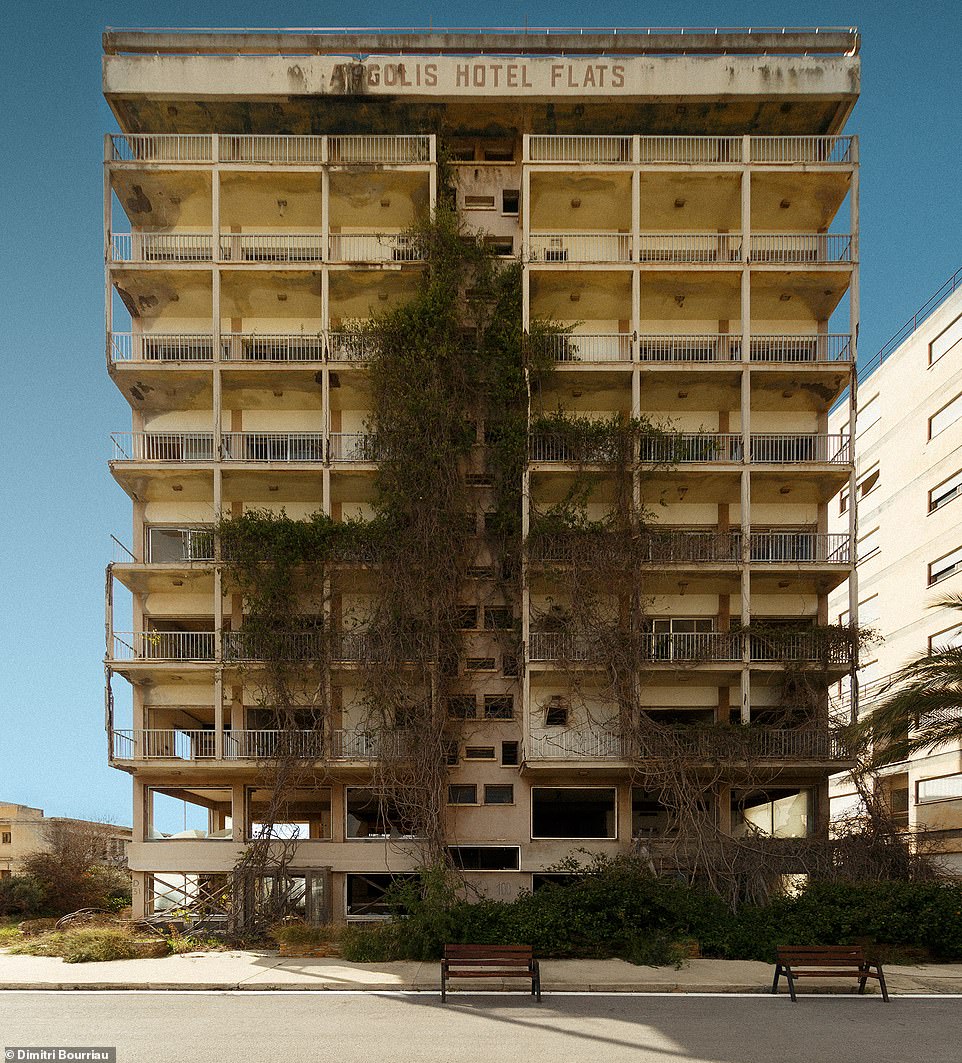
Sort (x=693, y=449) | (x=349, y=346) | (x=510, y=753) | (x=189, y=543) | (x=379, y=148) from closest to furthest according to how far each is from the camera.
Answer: (x=510, y=753) → (x=693, y=449) → (x=189, y=543) → (x=349, y=346) → (x=379, y=148)

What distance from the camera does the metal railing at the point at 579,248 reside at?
29.7m

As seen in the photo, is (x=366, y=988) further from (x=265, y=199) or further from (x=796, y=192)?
(x=796, y=192)

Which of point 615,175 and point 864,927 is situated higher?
point 615,175

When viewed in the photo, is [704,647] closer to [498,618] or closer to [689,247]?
[498,618]

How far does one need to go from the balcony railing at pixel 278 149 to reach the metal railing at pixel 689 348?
907cm

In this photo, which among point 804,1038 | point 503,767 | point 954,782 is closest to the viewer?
point 804,1038

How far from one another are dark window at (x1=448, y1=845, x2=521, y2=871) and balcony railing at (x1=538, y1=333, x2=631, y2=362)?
1474cm

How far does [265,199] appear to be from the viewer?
3002cm

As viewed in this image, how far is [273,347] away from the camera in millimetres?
29844

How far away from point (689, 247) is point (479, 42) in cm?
934

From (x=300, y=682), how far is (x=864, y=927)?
16.0m

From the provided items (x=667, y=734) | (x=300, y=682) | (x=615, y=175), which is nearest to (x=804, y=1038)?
(x=667, y=734)

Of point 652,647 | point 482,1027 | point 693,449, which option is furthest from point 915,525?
point 482,1027

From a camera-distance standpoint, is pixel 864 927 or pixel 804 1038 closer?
pixel 804 1038
